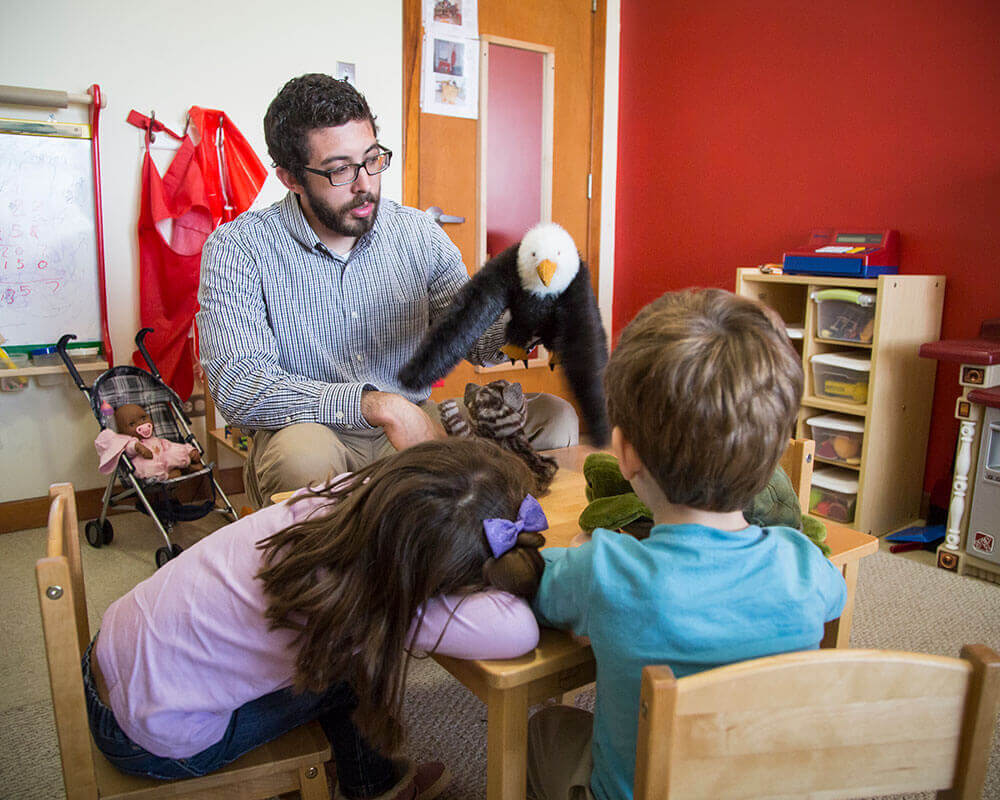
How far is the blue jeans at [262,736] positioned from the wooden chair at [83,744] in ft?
0.04

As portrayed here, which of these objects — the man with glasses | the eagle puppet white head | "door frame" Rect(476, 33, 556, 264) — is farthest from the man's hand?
"door frame" Rect(476, 33, 556, 264)

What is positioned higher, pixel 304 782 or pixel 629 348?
pixel 629 348

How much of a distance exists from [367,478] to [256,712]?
1.09 feet

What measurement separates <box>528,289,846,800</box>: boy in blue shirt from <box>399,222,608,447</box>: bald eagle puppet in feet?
1.94

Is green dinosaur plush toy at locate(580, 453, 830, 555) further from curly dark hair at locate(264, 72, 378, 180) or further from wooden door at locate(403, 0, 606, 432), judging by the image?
wooden door at locate(403, 0, 606, 432)

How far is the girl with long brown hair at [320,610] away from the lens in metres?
0.81

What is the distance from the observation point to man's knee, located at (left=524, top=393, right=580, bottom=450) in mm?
1586

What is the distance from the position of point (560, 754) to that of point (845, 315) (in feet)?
→ 6.67

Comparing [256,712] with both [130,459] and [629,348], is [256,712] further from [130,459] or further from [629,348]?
[130,459]

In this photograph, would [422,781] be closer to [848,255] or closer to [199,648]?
[199,648]

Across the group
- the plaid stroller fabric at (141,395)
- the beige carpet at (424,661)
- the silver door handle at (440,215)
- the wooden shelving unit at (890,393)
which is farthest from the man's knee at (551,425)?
the silver door handle at (440,215)

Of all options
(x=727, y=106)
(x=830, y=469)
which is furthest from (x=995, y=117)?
(x=830, y=469)

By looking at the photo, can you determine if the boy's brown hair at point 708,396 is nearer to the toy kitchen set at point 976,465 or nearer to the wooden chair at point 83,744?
the wooden chair at point 83,744

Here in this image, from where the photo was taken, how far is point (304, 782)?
948 mm
